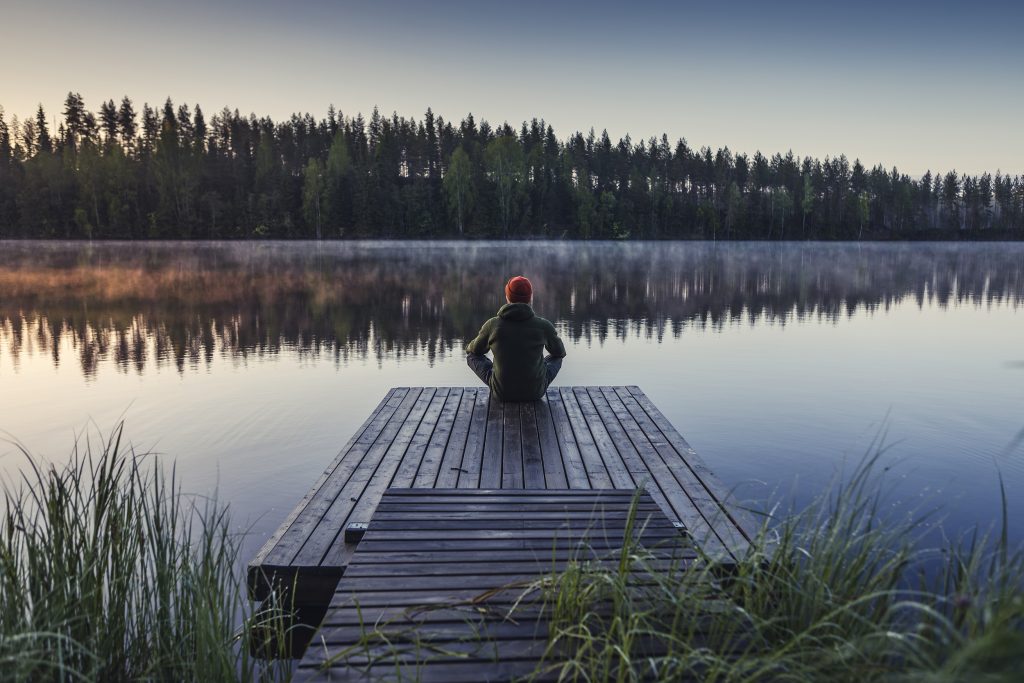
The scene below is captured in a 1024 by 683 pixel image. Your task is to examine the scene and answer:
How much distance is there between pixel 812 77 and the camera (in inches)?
2250

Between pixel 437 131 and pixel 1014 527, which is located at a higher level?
pixel 437 131

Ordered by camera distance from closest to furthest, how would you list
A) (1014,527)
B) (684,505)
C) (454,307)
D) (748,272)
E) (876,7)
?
(684,505) → (1014,527) → (454,307) → (748,272) → (876,7)

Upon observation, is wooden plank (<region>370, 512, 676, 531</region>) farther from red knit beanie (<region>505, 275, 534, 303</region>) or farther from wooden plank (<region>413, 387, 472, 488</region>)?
red knit beanie (<region>505, 275, 534, 303</region>)

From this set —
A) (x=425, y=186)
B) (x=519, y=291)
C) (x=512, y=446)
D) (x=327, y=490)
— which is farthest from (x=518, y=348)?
(x=425, y=186)

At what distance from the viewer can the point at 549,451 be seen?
5.68 metres

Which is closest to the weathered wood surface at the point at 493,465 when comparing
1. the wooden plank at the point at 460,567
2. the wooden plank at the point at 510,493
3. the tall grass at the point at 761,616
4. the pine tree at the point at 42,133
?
the wooden plank at the point at 510,493

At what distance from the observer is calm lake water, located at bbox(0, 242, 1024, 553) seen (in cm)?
A: 719

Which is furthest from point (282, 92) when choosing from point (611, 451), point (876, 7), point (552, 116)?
point (611, 451)

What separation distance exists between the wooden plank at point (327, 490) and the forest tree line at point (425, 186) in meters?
72.8

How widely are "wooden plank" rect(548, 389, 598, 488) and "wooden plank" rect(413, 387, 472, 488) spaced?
840 millimetres

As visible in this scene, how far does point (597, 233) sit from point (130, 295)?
227 feet

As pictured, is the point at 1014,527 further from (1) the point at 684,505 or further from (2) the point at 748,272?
(2) the point at 748,272

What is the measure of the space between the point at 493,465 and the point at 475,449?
0.46m

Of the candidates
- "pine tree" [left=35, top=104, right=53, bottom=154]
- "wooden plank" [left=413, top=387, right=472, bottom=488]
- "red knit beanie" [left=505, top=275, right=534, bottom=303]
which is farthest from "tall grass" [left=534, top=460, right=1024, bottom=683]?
"pine tree" [left=35, top=104, right=53, bottom=154]
